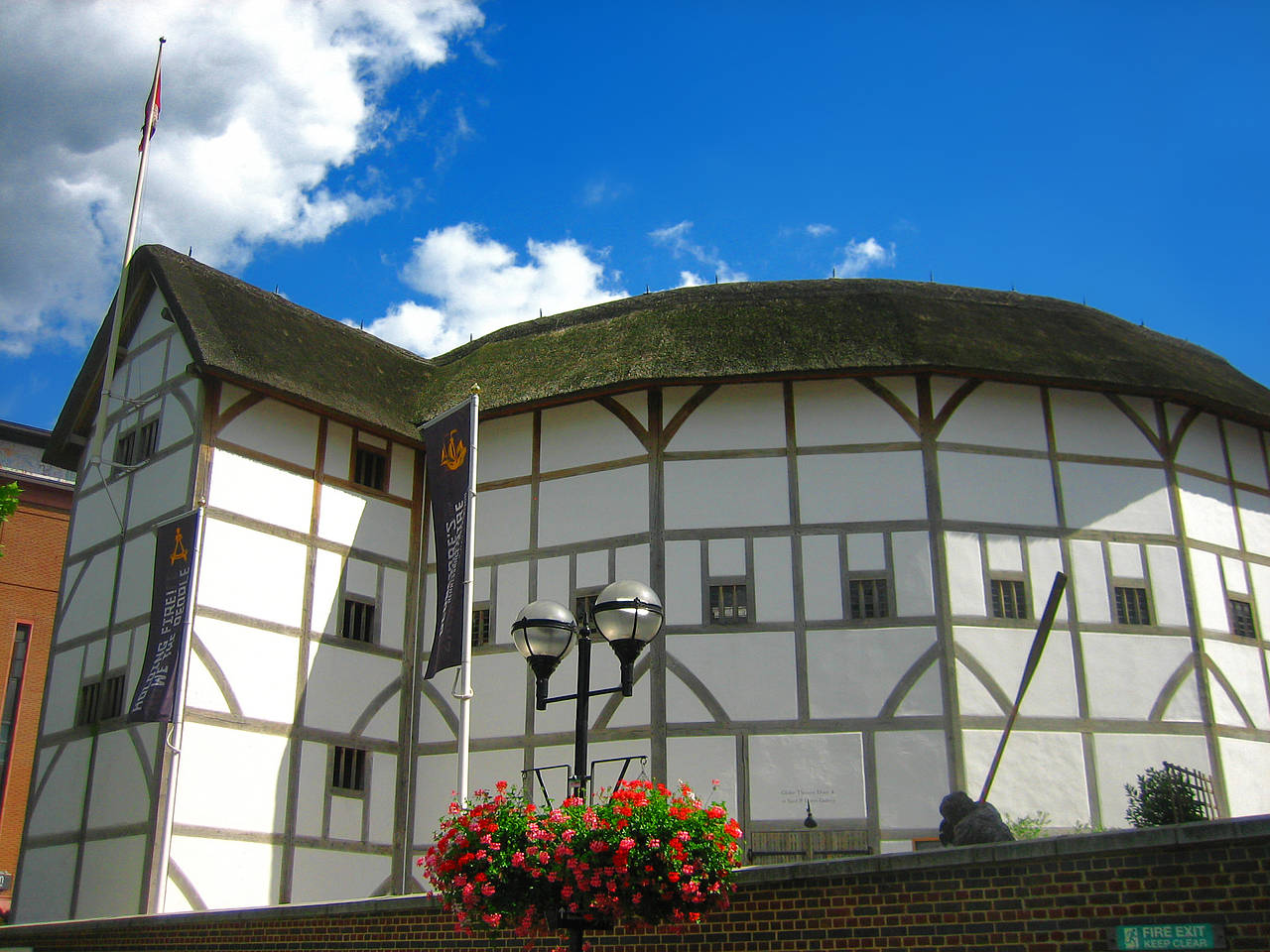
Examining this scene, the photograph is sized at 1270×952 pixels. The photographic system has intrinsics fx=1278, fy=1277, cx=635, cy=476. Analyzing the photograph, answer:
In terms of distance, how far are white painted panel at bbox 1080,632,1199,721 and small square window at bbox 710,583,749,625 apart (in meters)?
4.94

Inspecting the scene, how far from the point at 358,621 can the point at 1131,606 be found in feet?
39.8

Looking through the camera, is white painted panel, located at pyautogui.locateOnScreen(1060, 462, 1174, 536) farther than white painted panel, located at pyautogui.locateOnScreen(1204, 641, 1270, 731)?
Yes

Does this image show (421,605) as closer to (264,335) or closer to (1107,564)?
(264,335)

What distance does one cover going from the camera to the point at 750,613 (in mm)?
18938

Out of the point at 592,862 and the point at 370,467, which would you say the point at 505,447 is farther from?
the point at 592,862

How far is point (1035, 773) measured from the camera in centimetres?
1761

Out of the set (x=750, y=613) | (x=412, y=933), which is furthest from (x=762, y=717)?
(x=412, y=933)

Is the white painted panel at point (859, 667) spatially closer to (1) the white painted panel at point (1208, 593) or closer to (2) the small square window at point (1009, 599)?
(2) the small square window at point (1009, 599)

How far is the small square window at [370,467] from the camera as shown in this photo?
71.6ft

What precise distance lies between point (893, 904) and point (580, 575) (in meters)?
11.8

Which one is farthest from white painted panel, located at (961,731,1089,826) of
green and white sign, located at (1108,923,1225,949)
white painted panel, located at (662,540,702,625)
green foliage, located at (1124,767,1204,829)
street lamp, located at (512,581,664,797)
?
green and white sign, located at (1108,923,1225,949)

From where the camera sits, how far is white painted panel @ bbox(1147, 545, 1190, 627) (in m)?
19.1

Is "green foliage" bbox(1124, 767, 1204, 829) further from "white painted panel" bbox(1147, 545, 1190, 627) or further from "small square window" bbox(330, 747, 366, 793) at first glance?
"small square window" bbox(330, 747, 366, 793)

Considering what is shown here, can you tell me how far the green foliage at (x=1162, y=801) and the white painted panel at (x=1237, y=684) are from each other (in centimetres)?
186
